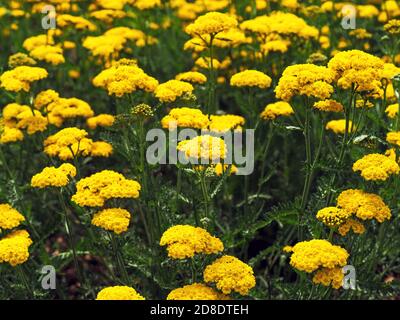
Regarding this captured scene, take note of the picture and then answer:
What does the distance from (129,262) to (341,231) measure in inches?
59.0

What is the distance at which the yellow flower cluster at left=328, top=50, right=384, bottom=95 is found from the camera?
12.7 feet

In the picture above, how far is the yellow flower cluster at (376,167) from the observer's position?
3.78 metres

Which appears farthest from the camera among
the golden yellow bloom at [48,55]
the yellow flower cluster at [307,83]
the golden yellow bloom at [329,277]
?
the golden yellow bloom at [48,55]

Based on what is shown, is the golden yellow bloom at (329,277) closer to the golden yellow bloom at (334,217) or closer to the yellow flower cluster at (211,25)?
the golden yellow bloom at (334,217)

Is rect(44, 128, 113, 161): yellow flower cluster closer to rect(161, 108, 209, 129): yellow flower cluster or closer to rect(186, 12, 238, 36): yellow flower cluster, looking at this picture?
rect(161, 108, 209, 129): yellow flower cluster

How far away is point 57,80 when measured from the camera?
6.59m

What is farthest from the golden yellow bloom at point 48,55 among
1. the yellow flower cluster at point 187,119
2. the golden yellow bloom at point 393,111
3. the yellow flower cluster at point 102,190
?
the golden yellow bloom at point 393,111

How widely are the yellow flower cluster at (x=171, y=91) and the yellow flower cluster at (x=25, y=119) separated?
3.21 ft

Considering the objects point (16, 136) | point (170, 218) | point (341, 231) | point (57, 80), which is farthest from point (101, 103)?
point (341, 231)

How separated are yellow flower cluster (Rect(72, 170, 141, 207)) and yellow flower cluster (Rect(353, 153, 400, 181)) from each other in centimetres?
135

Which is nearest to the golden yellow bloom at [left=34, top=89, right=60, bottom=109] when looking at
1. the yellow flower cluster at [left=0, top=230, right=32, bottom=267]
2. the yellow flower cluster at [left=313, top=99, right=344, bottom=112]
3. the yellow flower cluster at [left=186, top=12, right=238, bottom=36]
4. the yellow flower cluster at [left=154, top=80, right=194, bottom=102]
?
the yellow flower cluster at [left=154, top=80, right=194, bottom=102]

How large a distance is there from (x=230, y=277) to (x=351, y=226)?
0.85 m

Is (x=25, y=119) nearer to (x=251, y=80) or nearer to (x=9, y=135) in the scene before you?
(x=9, y=135)

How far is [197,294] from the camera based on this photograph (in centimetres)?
339
